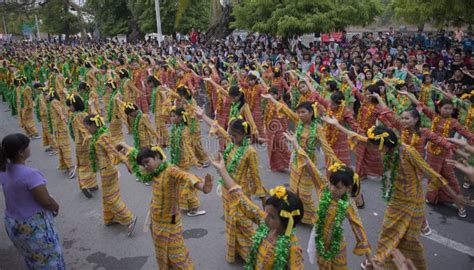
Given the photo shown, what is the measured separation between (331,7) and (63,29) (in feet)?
108

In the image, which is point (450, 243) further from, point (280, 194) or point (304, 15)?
point (304, 15)

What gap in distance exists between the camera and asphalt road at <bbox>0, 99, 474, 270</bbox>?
4.78 meters

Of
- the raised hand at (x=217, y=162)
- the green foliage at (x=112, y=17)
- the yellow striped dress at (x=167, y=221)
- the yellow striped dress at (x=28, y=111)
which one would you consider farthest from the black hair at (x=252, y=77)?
the green foliage at (x=112, y=17)

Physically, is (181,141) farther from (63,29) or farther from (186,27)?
(63,29)

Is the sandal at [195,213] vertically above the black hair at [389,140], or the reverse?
the black hair at [389,140]

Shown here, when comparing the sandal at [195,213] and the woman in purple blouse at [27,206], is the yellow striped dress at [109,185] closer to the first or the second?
the sandal at [195,213]

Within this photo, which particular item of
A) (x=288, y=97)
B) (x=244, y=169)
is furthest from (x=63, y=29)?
(x=244, y=169)

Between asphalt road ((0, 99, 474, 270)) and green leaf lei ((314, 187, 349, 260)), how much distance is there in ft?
3.88

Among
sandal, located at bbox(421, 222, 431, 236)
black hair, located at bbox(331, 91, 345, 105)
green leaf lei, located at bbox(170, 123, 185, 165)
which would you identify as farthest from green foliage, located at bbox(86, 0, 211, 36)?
sandal, located at bbox(421, 222, 431, 236)

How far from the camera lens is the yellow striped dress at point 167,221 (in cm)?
374

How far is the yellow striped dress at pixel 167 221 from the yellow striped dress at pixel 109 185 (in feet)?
5.09

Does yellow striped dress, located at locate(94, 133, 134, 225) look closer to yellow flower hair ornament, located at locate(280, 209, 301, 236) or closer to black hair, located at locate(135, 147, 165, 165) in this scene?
black hair, located at locate(135, 147, 165, 165)

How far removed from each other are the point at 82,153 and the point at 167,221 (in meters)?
3.46

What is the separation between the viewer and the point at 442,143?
428 cm
